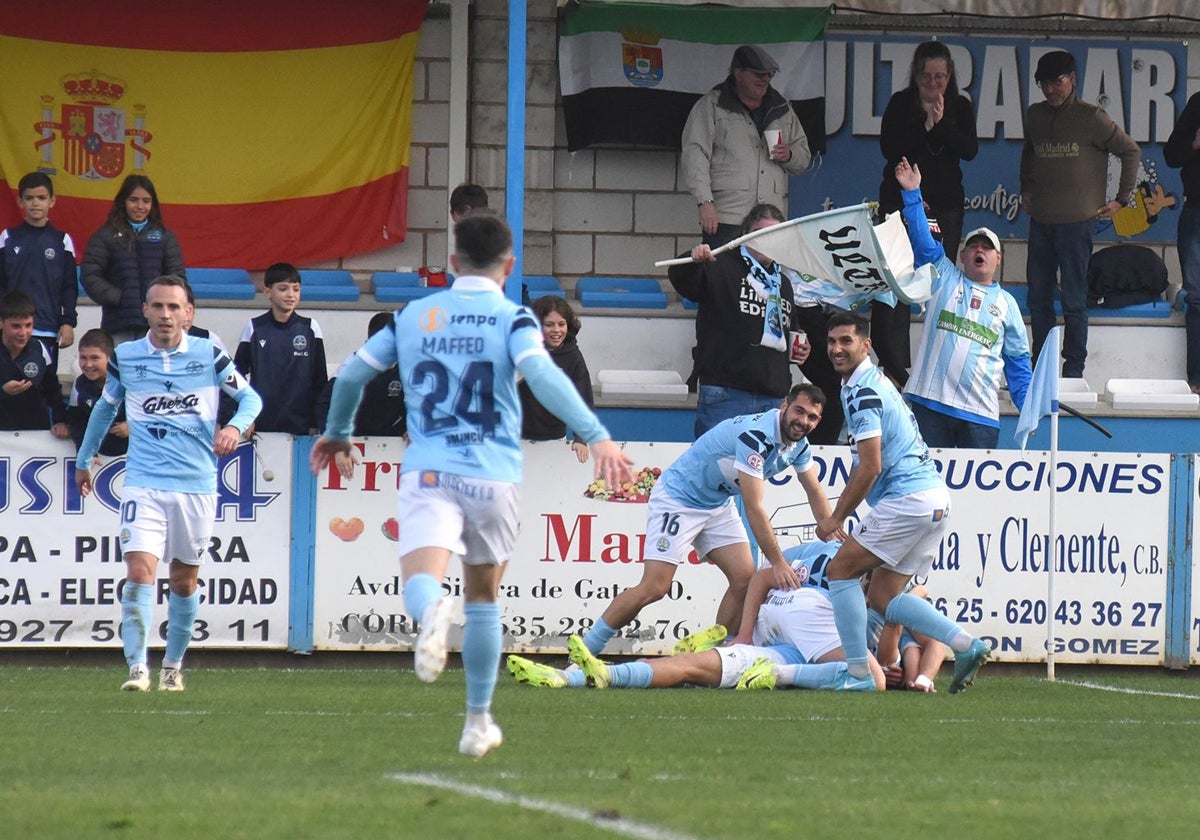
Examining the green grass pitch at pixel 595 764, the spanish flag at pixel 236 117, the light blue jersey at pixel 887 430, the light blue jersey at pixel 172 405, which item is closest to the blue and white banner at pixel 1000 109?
the spanish flag at pixel 236 117

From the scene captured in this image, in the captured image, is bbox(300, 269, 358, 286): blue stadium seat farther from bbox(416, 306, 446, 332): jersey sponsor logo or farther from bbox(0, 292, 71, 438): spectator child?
bbox(416, 306, 446, 332): jersey sponsor logo

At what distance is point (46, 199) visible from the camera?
43.2ft

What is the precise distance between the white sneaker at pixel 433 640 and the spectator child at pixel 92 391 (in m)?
Result: 6.01

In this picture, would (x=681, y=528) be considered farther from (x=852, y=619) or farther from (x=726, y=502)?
(x=852, y=619)

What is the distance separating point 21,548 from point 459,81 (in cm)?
620

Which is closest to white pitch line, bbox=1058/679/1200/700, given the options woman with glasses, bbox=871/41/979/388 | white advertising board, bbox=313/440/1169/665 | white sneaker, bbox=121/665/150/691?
white advertising board, bbox=313/440/1169/665

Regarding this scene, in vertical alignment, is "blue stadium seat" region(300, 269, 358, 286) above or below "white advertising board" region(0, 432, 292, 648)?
above

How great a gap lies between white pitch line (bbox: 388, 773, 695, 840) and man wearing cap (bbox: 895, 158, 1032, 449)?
7253 millimetres

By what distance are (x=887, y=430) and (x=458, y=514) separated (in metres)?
4.22

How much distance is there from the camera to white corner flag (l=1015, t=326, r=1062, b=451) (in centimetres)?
1166

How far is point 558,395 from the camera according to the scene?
21.1 feet

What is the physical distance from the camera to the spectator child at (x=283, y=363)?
41.3ft

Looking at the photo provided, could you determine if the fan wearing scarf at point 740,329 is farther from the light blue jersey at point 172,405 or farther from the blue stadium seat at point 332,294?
the light blue jersey at point 172,405

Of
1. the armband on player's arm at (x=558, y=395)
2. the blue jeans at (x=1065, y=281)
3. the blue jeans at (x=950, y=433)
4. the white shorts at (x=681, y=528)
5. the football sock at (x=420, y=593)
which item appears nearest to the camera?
the football sock at (x=420, y=593)
